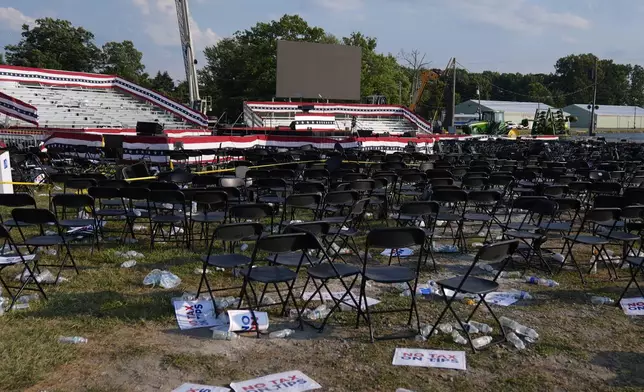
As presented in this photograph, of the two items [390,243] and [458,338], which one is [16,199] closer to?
[390,243]

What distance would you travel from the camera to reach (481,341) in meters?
4.16

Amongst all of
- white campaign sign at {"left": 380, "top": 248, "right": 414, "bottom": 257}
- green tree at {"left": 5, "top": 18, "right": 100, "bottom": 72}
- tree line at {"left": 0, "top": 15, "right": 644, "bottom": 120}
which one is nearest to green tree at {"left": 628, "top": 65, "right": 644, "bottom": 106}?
tree line at {"left": 0, "top": 15, "right": 644, "bottom": 120}

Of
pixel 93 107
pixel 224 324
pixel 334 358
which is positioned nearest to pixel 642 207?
pixel 334 358

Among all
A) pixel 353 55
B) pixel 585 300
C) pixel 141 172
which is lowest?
pixel 585 300

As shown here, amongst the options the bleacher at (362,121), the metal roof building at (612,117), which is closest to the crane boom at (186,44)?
the bleacher at (362,121)

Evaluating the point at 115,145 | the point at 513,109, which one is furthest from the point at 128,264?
the point at 513,109

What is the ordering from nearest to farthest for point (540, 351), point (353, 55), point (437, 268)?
point (540, 351), point (437, 268), point (353, 55)

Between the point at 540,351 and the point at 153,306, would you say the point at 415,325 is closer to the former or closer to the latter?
the point at 540,351

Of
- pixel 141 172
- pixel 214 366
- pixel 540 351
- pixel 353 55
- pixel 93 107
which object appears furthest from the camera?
pixel 353 55

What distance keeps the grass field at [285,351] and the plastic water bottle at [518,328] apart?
81mm

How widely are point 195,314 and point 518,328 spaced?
258 cm

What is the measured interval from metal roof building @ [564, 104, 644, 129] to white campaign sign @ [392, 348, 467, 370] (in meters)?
78.9

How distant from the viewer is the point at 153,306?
484 cm

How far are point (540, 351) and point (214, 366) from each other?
231 cm
